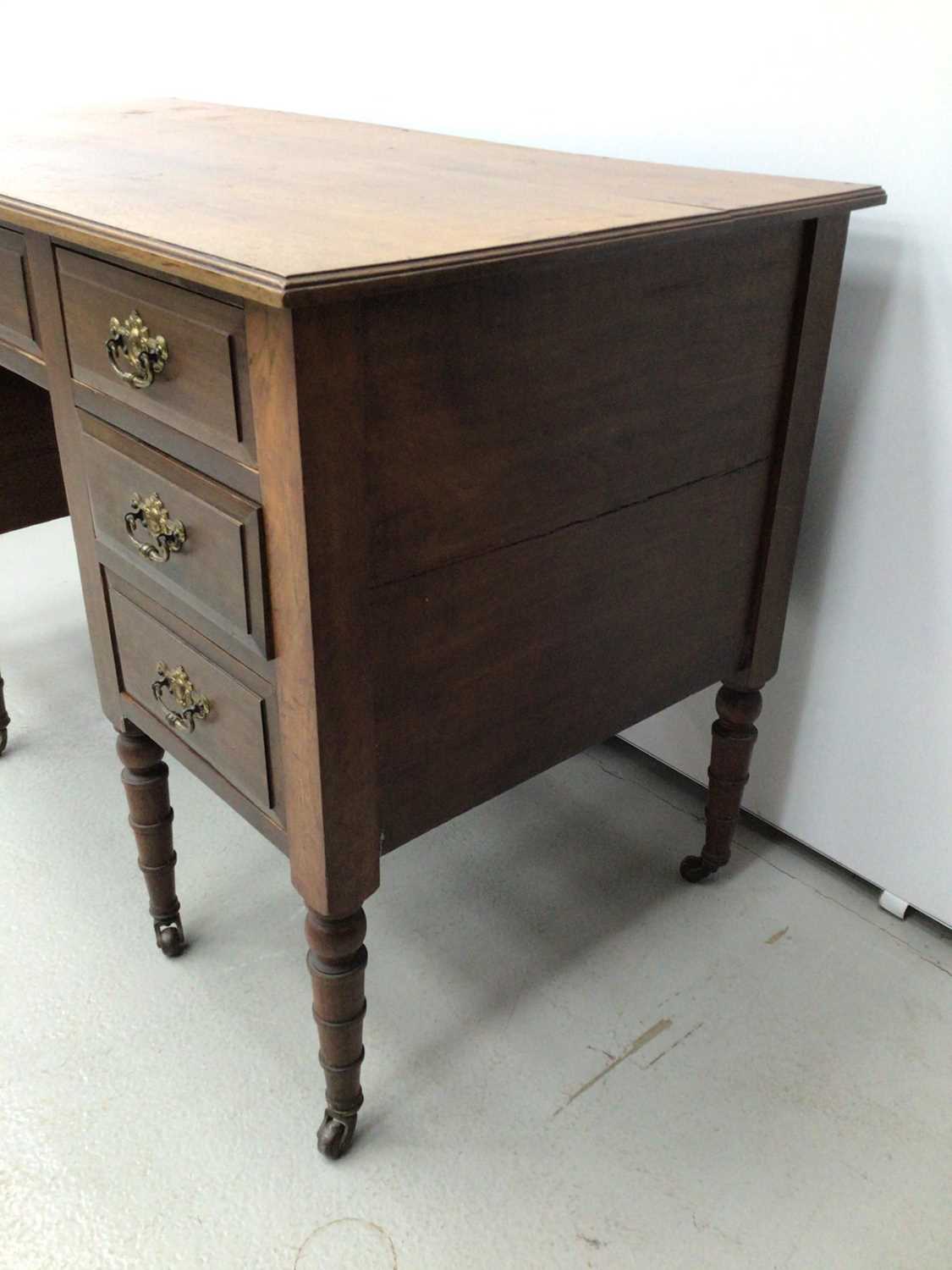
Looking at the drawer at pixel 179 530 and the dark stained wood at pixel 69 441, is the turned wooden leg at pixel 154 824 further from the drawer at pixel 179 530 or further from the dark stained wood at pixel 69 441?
the drawer at pixel 179 530

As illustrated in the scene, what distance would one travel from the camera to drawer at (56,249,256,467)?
85 cm

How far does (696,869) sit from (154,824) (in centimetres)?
70

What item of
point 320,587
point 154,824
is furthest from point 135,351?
point 154,824

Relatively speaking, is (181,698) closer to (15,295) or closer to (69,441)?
(69,441)

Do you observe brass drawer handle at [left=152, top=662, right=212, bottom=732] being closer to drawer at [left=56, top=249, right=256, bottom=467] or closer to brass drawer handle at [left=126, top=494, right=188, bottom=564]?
brass drawer handle at [left=126, top=494, right=188, bottom=564]

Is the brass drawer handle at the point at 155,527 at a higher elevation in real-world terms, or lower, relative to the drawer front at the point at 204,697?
higher

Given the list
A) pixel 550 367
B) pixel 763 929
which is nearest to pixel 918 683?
pixel 763 929

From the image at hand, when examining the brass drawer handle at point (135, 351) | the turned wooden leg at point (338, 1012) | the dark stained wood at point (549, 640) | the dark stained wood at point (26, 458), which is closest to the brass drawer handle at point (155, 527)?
the brass drawer handle at point (135, 351)

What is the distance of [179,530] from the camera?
989mm

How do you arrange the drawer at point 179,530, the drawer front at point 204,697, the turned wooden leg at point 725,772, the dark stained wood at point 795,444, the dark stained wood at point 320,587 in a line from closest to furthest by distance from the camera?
the dark stained wood at point 320,587 → the drawer at point 179,530 → the drawer front at point 204,697 → the dark stained wood at point 795,444 → the turned wooden leg at point 725,772

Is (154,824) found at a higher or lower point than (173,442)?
lower

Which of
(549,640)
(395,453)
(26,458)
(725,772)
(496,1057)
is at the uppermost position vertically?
(395,453)

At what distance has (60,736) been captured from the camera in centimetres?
190

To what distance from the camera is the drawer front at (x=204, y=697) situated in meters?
1.03
